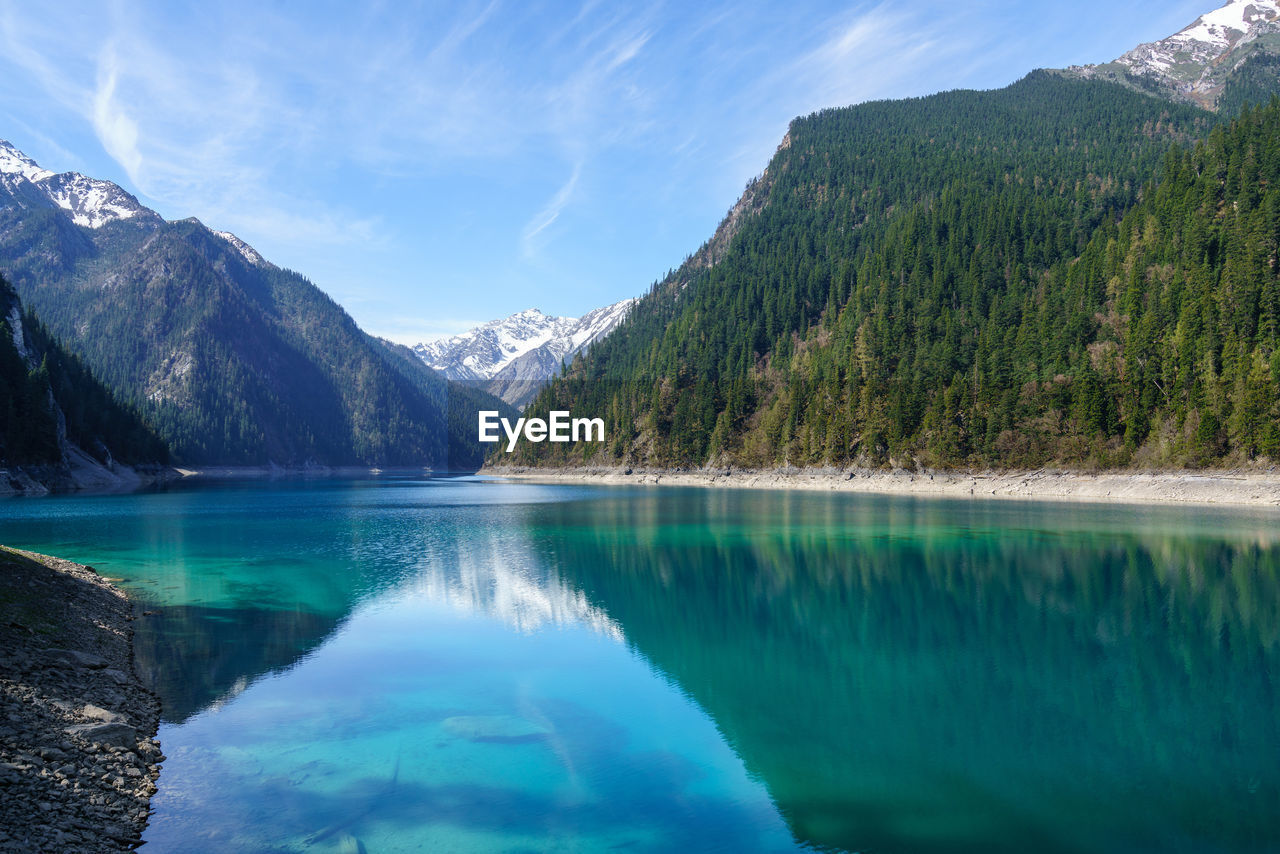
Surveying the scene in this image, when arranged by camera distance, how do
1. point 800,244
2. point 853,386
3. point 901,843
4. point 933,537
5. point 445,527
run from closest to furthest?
point 901,843, point 933,537, point 445,527, point 853,386, point 800,244

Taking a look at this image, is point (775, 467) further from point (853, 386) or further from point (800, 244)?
point (800, 244)

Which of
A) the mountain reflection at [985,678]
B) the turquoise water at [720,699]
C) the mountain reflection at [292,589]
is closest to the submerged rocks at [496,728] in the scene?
the turquoise water at [720,699]

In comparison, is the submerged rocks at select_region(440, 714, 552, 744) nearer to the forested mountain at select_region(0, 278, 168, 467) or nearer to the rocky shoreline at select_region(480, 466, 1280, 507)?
the rocky shoreline at select_region(480, 466, 1280, 507)

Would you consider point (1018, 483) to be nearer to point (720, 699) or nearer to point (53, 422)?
point (720, 699)

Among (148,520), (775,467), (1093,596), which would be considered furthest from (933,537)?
(775,467)

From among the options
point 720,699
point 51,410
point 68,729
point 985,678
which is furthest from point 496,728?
point 51,410

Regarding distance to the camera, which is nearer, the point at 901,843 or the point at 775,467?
the point at 901,843
